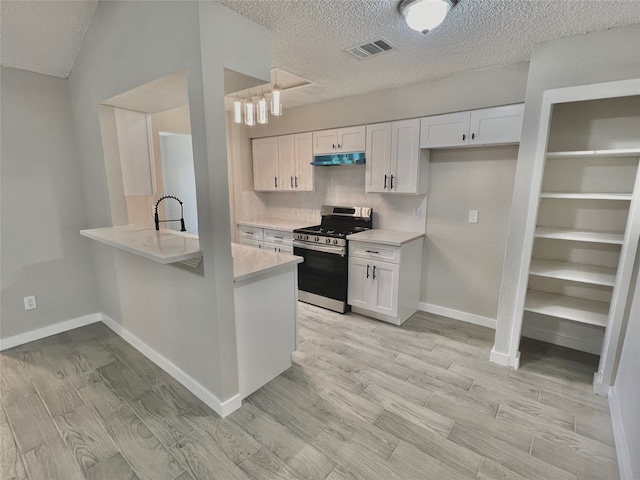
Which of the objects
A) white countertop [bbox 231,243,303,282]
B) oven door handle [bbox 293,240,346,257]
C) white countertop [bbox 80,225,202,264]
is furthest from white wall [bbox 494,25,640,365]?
white countertop [bbox 80,225,202,264]

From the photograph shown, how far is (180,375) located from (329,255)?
6.06ft

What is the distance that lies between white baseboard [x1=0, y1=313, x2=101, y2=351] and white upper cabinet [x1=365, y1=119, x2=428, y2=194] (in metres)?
3.31

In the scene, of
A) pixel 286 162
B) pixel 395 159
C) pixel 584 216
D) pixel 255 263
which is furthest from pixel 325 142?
pixel 584 216

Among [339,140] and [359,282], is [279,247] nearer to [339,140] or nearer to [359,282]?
[359,282]

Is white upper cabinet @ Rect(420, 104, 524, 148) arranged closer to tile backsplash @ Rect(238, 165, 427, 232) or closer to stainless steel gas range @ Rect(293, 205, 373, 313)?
tile backsplash @ Rect(238, 165, 427, 232)

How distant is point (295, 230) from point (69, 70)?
257 centimetres

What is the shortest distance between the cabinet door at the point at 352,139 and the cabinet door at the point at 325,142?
7cm

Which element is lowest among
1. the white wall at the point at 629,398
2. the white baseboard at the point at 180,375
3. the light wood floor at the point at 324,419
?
the light wood floor at the point at 324,419

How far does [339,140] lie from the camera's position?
11.9 ft

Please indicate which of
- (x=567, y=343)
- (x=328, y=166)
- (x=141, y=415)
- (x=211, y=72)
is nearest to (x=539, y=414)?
(x=567, y=343)

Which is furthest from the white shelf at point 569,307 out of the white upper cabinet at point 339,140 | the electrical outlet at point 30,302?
the electrical outlet at point 30,302

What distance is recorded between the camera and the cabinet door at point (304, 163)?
3.89m

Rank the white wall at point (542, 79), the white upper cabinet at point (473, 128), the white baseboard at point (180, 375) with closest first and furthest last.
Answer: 1. the white wall at point (542, 79)
2. the white baseboard at point (180, 375)
3. the white upper cabinet at point (473, 128)

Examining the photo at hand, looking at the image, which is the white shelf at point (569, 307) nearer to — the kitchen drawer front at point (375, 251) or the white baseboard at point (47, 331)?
the kitchen drawer front at point (375, 251)
